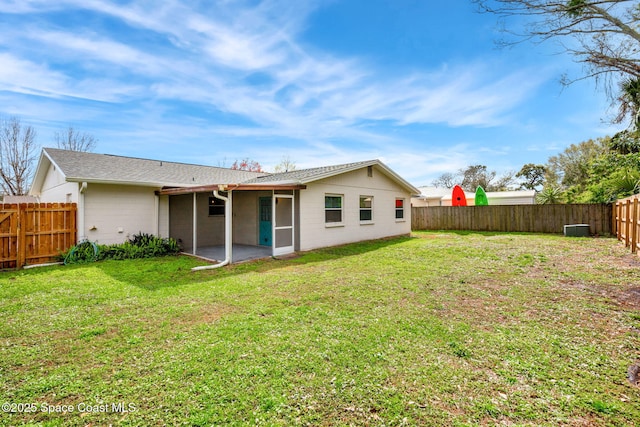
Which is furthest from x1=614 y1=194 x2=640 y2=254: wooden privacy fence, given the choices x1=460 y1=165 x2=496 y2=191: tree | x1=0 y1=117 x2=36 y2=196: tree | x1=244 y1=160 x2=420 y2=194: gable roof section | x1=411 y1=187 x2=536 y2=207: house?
x1=0 y1=117 x2=36 y2=196: tree

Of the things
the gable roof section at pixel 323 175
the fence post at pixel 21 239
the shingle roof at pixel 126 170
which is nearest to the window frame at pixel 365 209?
the gable roof section at pixel 323 175

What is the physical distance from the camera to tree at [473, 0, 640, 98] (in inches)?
205

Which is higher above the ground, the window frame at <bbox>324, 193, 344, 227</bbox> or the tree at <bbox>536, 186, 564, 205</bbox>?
the tree at <bbox>536, 186, 564, 205</bbox>

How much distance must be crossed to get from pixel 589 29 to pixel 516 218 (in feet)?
43.0

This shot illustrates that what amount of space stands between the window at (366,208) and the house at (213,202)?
0.05 metres

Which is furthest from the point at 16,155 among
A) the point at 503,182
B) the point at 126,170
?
the point at 503,182

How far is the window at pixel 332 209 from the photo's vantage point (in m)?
11.6

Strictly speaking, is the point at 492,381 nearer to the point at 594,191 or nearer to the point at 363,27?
the point at 363,27

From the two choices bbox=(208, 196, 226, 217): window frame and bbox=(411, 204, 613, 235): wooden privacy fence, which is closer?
bbox=(208, 196, 226, 217): window frame

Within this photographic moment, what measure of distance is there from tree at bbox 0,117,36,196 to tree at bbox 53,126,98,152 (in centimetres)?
160

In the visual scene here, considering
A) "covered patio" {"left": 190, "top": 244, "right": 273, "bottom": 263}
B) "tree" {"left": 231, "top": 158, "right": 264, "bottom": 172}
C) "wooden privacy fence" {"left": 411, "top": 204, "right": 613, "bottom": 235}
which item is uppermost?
"tree" {"left": 231, "top": 158, "right": 264, "bottom": 172}

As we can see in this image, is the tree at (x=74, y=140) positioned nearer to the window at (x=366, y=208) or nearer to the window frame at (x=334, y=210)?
the window frame at (x=334, y=210)

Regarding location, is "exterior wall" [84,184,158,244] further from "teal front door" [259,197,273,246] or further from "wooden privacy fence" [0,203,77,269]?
"teal front door" [259,197,273,246]

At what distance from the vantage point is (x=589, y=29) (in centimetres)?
557
